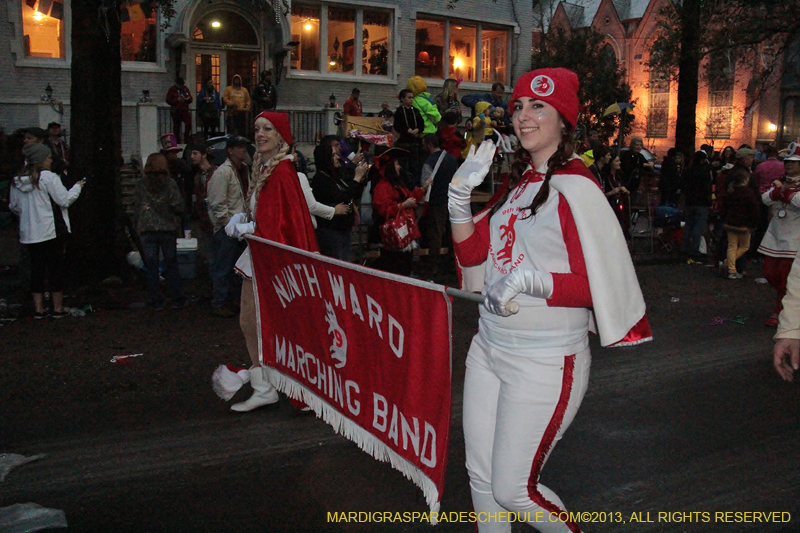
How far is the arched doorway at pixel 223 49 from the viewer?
21.6 meters

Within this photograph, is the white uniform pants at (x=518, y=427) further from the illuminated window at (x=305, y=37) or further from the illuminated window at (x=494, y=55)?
the illuminated window at (x=494, y=55)

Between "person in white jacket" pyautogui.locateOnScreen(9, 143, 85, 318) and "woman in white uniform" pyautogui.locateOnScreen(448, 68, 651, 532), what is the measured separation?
7190 mm

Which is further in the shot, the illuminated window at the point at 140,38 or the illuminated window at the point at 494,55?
the illuminated window at the point at 494,55

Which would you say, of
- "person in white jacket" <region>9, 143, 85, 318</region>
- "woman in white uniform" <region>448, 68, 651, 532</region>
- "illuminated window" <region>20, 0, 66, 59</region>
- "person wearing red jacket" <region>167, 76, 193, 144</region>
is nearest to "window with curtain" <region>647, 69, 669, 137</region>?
"person wearing red jacket" <region>167, 76, 193, 144</region>

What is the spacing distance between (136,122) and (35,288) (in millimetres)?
10699

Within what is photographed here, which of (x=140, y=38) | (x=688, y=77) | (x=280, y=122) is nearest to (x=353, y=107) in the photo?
(x=140, y=38)

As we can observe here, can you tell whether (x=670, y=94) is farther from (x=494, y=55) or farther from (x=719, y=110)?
(x=494, y=55)

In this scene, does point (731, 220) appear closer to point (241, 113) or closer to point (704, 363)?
point (704, 363)

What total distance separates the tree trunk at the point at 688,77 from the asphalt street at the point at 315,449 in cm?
1231

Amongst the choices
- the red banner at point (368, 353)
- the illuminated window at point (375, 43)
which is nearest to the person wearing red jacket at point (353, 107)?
the illuminated window at point (375, 43)

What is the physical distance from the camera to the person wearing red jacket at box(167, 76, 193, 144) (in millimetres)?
18062

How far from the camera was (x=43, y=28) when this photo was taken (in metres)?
19.4

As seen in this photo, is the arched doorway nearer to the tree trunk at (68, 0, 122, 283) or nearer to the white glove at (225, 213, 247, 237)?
the tree trunk at (68, 0, 122, 283)

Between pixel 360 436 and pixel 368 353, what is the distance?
1.57 ft
